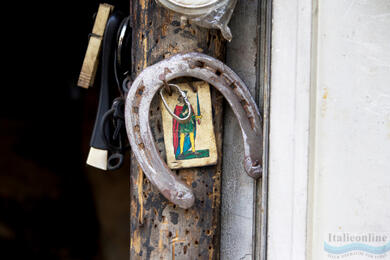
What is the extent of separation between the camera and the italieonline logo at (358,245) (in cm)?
75

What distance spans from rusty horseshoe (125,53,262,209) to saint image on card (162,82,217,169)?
34 millimetres

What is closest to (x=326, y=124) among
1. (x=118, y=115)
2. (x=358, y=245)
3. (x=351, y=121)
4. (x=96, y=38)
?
(x=351, y=121)

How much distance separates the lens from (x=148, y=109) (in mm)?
857

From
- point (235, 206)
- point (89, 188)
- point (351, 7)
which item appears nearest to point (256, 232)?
point (235, 206)

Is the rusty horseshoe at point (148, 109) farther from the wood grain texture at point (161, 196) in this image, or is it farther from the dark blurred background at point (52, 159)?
the dark blurred background at point (52, 159)

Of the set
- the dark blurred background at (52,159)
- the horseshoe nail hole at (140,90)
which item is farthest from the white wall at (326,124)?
the dark blurred background at (52,159)

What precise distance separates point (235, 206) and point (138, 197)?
0.23 m

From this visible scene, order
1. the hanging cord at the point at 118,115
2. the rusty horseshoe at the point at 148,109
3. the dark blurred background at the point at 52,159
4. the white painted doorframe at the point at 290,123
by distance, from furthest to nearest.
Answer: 1. the dark blurred background at the point at 52,159
2. the hanging cord at the point at 118,115
3. the rusty horseshoe at the point at 148,109
4. the white painted doorframe at the point at 290,123

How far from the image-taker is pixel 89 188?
8.98ft

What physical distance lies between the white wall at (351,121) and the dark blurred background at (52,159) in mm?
1952

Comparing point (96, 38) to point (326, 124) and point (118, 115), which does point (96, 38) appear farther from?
point (326, 124)

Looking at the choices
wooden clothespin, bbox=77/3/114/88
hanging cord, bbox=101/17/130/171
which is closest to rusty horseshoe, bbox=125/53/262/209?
hanging cord, bbox=101/17/130/171

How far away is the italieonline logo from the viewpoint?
0.75 metres

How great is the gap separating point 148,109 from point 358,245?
0.48 meters
